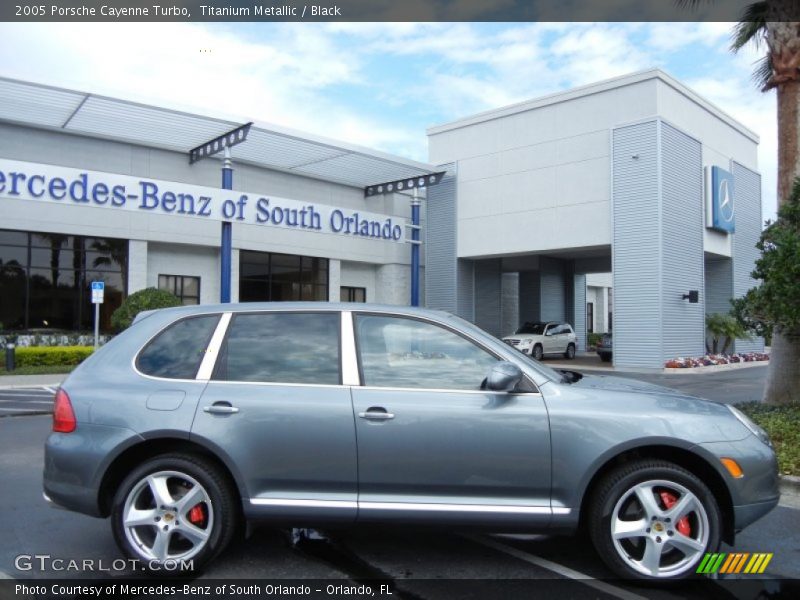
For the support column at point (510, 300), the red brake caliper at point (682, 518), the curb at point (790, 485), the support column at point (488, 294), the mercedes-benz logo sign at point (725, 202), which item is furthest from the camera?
the support column at point (510, 300)

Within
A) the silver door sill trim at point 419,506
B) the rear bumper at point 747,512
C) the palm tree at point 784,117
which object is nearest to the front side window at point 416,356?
the silver door sill trim at point 419,506

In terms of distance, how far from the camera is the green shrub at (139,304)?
708 inches

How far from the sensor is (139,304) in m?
18.0

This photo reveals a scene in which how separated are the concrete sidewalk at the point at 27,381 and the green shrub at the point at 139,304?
228 centimetres

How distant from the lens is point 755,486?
378 centimetres

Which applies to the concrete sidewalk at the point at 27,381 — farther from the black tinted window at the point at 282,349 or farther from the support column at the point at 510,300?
the support column at the point at 510,300

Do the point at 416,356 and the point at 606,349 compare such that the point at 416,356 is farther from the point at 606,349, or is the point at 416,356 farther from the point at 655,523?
the point at 606,349

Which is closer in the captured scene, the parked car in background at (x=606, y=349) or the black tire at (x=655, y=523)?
the black tire at (x=655, y=523)

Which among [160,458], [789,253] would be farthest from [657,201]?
[160,458]

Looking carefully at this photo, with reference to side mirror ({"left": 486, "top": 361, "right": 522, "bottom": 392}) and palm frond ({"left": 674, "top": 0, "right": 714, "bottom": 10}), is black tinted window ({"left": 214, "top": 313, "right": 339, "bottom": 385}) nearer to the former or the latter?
side mirror ({"left": 486, "top": 361, "right": 522, "bottom": 392})

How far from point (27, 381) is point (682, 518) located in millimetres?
16509

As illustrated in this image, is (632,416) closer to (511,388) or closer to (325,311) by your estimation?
(511,388)

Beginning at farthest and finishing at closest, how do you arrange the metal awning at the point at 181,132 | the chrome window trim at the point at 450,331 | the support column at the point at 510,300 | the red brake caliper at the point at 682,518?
the support column at the point at 510,300
the metal awning at the point at 181,132
the chrome window trim at the point at 450,331
the red brake caliper at the point at 682,518

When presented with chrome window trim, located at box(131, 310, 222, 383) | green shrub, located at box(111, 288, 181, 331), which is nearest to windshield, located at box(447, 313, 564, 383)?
chrome window trim, located at box(131, 310, 222, 383)
